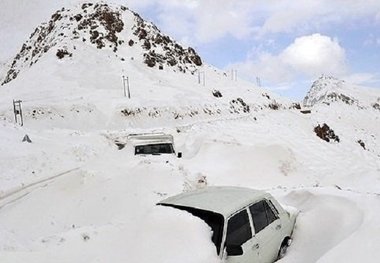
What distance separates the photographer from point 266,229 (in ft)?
21.9

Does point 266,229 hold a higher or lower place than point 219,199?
lower

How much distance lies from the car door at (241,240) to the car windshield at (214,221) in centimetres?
11

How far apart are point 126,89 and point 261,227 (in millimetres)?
39986

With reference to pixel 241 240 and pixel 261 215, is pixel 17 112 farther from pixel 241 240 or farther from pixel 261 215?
pixel 241 240

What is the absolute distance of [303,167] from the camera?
1900cm

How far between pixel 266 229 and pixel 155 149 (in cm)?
944

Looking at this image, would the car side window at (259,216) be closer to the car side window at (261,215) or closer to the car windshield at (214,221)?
the car side window at (261,215)

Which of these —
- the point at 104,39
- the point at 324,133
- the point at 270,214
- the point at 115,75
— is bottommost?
the point at 324,133

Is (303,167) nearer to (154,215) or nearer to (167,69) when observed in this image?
(154,215)

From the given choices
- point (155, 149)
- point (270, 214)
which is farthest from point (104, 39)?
point (270, 214)

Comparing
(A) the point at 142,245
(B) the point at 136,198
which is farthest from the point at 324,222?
(B) the point at 136,198

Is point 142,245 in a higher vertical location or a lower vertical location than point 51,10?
lower

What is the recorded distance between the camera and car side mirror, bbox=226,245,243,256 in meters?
5.69

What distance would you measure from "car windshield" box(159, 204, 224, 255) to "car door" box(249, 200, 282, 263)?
2.35ft
